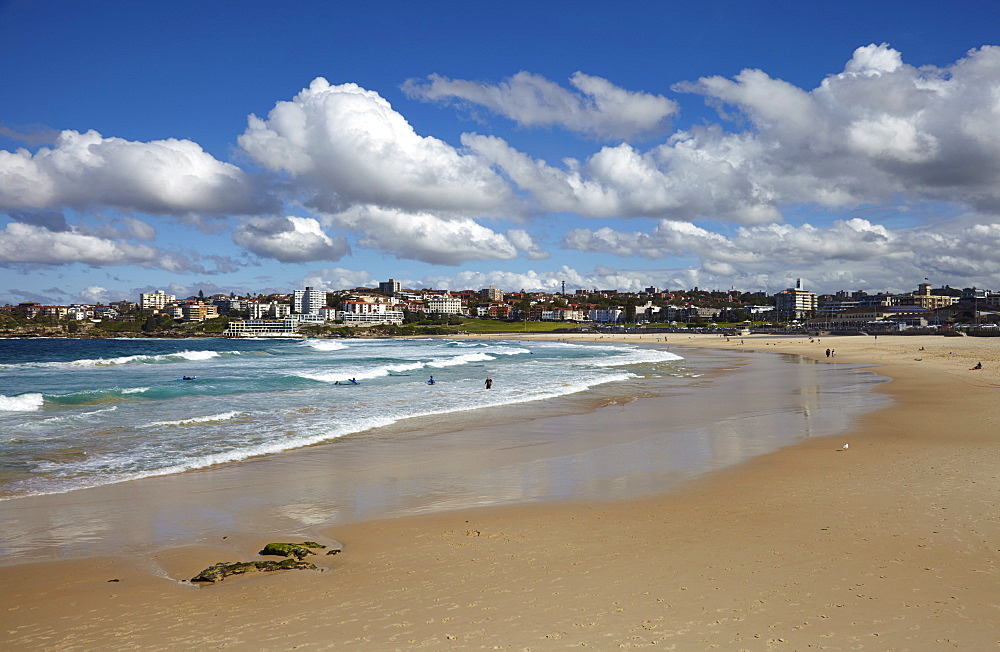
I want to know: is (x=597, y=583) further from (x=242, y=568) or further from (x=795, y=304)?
(x=795, y=304)

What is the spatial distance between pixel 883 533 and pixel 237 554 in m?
7.22

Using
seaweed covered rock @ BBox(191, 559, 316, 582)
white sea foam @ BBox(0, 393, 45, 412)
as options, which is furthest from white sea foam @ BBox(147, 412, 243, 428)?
seaweed covered rock @ BBox(191, 559, 316, 582)

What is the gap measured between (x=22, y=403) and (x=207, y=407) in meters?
7.00

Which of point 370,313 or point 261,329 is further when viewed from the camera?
point 370,313

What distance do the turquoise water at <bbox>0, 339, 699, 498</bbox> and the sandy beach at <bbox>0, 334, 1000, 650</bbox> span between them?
5.75 m

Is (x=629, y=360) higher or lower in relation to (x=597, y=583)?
lower

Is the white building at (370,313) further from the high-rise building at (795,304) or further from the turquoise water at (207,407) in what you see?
the turquoise water at (207,407)

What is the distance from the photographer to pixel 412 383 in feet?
96.6

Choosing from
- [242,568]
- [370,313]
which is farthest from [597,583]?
[370,313]

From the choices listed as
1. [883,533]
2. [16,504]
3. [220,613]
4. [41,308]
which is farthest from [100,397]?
[41,308]

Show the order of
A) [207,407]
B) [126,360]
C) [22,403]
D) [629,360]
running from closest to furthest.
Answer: [207,407], [22,403], [629,360], [126,360]

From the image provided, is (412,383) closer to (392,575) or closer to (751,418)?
(751,418)

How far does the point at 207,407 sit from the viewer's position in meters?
20.6

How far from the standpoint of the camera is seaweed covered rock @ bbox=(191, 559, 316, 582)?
6.05 metres
